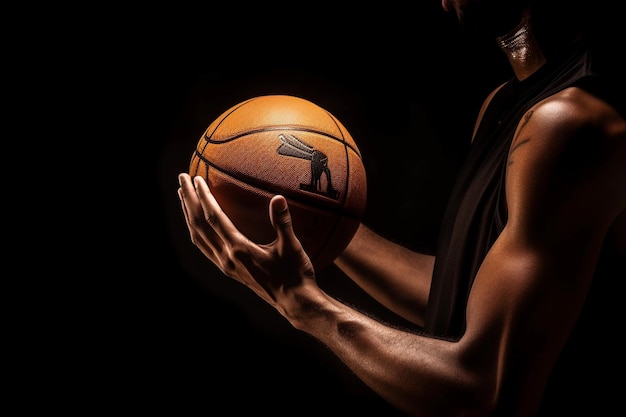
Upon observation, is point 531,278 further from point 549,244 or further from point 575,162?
point 575,162

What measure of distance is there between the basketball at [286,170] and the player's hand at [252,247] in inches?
1.6

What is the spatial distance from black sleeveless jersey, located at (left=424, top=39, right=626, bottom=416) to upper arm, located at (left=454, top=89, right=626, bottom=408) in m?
0.08

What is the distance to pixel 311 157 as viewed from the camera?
971mm

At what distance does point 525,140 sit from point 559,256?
171 millimetres

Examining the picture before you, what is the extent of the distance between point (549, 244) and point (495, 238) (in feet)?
0.59

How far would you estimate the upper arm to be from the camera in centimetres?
75

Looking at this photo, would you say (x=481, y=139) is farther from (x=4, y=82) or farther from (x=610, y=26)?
(x=4, y=82)

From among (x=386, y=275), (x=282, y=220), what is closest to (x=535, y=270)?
(x=282, y=220)

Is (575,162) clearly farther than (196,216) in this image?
No

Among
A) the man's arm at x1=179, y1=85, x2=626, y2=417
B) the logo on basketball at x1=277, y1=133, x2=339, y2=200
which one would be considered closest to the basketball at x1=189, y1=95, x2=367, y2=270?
the logo on basketball at x1=277, y1=133, x2=339, y2=200

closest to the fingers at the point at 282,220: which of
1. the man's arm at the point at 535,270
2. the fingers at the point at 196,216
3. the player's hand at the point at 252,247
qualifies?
the player's hand at the point at 252,247

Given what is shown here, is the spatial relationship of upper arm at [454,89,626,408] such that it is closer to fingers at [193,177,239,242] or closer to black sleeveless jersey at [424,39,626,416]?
black sleeveless jersey at [424,39,626,416]

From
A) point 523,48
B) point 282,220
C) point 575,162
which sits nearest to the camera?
point 575,162

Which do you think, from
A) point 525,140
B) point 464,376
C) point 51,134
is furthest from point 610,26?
point 51,134
